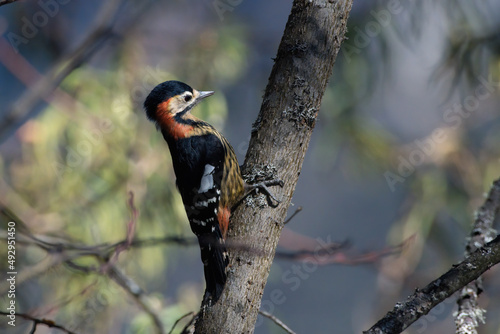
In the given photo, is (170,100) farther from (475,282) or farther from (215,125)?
(475,282)

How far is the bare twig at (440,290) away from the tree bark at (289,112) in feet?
1.45

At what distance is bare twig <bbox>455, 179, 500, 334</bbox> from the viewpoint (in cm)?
174

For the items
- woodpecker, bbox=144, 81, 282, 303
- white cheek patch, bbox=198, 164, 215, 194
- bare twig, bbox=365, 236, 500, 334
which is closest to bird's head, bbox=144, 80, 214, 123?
woodpecker, bbox=144, 81, 282, 303

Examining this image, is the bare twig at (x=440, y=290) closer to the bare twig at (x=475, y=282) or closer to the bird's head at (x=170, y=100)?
the bare twig at (x=475, y=282)

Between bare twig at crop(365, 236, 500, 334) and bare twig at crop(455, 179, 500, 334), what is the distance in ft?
0.86

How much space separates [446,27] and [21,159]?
3.65m

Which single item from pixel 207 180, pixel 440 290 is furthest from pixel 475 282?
pixel 207 180

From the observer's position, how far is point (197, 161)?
8.55ft

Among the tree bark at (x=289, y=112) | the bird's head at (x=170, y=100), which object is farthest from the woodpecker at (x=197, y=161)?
the tree bark at (x=289, y=112)

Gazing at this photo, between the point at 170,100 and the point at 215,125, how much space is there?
1241mm

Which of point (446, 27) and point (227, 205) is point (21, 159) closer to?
point (227, 205)

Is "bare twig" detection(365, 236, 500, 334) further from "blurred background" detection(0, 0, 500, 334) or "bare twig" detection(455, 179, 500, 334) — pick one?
"blurred background" detection(0, 0, 500, 334)

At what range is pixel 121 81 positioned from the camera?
165 inches

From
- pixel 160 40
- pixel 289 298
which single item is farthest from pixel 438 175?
pixel 160 40
